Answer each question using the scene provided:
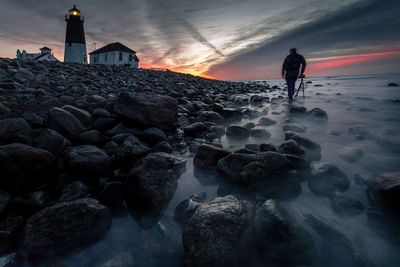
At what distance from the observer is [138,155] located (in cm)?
238

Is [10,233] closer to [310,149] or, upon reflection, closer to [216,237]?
[216,237]

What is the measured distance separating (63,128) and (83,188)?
1.33m

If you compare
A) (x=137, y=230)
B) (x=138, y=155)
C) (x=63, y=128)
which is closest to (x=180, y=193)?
(x=137, y=230)

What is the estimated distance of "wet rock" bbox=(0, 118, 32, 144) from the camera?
7.42 feet

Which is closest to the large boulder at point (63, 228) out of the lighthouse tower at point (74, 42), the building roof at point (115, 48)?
the lighthouse tower at point (74, 42)

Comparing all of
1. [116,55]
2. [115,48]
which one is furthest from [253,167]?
[115,48]

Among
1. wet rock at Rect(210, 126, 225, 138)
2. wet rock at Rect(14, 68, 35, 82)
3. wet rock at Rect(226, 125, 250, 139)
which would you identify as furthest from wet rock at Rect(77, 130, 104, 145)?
wet rock at Rect(14, 68, 35, 82)

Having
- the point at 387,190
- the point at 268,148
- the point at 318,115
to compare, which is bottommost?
the point at 387,190

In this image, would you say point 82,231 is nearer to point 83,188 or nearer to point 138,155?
point 83,188

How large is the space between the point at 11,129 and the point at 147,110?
70.2 inches

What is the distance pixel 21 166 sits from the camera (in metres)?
1.74

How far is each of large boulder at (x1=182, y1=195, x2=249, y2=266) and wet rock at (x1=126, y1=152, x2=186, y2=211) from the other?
0.55 meters

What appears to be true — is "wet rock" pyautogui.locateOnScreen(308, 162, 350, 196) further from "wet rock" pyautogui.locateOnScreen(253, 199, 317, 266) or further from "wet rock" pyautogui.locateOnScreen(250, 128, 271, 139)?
"wet rock" pyautogui.locateOnScreen(250, 128, 271, 139)

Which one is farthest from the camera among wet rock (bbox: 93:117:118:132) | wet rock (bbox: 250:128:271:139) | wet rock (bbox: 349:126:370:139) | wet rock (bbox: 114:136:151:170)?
wet rock (bbox: 250:128:271:139)
